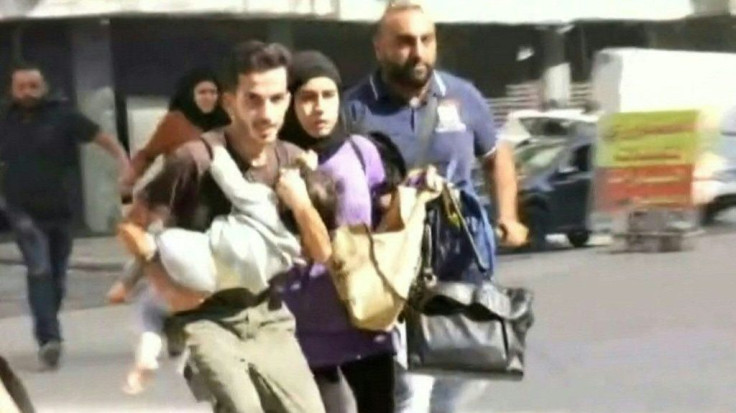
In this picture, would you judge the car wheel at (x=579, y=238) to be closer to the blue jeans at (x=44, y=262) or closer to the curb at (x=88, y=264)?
the curb at (x=88, y=264)

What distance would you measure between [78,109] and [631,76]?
2.51 metres

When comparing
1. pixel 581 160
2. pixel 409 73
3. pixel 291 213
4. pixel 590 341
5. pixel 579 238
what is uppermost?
pixel 409 73

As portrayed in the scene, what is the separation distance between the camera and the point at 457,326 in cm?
503

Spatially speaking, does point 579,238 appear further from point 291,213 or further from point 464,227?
point 291,213

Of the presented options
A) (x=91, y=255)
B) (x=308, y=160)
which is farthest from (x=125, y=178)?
(x=308, y=160)

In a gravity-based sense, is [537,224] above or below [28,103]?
below

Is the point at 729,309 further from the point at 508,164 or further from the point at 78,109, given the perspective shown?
the point at 508,164

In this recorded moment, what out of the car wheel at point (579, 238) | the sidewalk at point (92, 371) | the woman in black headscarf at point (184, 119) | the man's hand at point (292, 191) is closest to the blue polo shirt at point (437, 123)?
the man's hand at point (292, 191)

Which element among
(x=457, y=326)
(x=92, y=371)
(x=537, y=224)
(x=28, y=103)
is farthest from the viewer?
(x=537, y=224)

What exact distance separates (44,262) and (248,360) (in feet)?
13.7

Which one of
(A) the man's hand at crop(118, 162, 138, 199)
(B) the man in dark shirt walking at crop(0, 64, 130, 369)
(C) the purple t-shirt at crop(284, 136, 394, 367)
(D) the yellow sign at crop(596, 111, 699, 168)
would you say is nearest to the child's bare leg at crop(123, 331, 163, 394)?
(C) the purple t-shirt at crop(284, 136, 394, 367)

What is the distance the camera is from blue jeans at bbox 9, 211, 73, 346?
8508mm

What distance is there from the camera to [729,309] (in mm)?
9016

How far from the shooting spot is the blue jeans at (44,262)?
851 centimetres
